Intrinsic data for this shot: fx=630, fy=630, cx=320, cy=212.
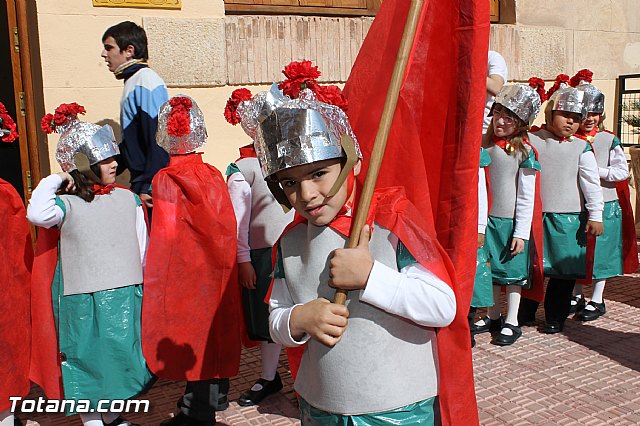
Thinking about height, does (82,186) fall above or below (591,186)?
above

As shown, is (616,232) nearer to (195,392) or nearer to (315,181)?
(195,392)

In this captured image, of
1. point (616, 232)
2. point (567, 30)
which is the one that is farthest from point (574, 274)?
point (567, 30)

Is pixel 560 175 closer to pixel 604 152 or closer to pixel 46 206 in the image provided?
pixel 604 152

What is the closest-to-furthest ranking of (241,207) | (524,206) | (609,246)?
(241,207), (524,206), (609,246)

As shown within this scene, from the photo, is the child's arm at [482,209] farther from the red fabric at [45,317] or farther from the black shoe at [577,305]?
the red fabric at [45,317]

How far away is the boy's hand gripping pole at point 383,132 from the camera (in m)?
1.68

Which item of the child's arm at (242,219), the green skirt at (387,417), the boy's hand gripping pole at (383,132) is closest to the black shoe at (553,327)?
the child's arm at (242,219)

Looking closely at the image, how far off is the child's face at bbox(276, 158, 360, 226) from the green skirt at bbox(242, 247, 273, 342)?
181cm

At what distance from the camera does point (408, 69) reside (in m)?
1.95

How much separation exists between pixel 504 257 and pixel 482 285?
373 mm

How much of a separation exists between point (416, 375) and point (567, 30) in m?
7.31

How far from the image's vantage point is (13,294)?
326 centimetres

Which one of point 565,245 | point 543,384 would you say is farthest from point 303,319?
point 565,245

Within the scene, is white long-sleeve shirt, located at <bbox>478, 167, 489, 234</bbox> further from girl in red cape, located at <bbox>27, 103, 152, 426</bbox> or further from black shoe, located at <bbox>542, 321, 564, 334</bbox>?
girl in red cape, located at <bbox>27, 103, 152, 426</bbox>
